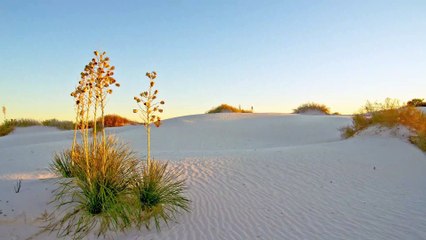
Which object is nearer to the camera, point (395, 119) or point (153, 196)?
point (153, 196)

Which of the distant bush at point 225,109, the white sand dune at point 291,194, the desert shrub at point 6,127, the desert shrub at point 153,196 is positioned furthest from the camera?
the distant bush at point 225,109

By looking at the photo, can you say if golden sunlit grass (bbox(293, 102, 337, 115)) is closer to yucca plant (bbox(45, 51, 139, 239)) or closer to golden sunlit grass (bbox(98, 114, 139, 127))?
golden sunlit grass (bbox(98, 114, 139, 127))

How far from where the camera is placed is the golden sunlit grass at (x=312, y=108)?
94.1 ft

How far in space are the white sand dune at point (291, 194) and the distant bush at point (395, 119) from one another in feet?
1.70

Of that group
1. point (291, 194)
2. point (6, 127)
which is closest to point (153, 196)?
point (291, 194)

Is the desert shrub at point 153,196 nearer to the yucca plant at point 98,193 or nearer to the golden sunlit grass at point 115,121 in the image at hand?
the yucca plant at point 98,193

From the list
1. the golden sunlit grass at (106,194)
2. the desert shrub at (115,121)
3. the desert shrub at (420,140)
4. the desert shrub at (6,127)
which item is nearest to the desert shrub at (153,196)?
the golden sunlit grass at (106,194)

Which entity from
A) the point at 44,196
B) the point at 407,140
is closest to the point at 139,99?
the point at 44,196

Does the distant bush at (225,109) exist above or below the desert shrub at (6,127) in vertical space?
above

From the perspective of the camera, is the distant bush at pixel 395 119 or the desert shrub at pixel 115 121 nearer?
the distant bush at pixel 395 119

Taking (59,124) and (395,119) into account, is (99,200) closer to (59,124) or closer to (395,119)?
(395,119)

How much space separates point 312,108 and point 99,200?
26405 millimetres

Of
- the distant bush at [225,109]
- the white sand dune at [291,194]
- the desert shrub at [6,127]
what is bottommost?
the white sand dune at [291,194]

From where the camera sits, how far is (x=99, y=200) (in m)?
4.84
